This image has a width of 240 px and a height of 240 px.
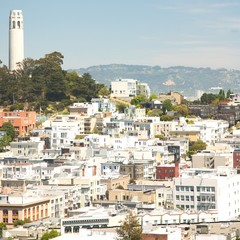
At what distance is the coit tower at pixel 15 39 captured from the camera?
67.9 metres

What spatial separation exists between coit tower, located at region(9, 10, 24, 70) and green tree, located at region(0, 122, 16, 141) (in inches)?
481

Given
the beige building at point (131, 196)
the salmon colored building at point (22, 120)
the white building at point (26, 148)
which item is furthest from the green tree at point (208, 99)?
the beige building at point (131, 196)

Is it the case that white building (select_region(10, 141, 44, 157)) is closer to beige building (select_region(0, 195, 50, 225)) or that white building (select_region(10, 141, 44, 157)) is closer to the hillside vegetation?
the hillside vegetation

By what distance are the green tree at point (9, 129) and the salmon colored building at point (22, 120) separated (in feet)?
2.53

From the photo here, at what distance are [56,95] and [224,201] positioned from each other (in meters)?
26.0

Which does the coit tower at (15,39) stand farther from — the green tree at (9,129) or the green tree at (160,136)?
the green tree at (160,136)

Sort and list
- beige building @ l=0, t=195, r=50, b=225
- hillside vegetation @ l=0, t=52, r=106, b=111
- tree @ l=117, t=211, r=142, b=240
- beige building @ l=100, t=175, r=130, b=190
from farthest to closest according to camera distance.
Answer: hillside vegetation @ l=0, t=52, r=106, b=111
beige building @ l=100, t=175, r=130, b=190
beige building @ l=0, t=195, r=50, b=225
tree @ l=117, t=211, r=142, b=240

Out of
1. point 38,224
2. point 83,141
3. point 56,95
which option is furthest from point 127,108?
point 38,224

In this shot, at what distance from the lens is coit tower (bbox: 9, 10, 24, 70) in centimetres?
6794

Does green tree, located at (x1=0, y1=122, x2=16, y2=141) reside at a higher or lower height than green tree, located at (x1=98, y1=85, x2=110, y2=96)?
lower

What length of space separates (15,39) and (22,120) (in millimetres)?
11609

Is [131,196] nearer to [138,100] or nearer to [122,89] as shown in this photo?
[138,100]

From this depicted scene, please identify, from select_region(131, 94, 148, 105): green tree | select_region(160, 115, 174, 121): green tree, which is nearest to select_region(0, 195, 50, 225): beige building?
select_region(160, 115, 174, 121): green tree

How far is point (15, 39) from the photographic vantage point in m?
67.8
